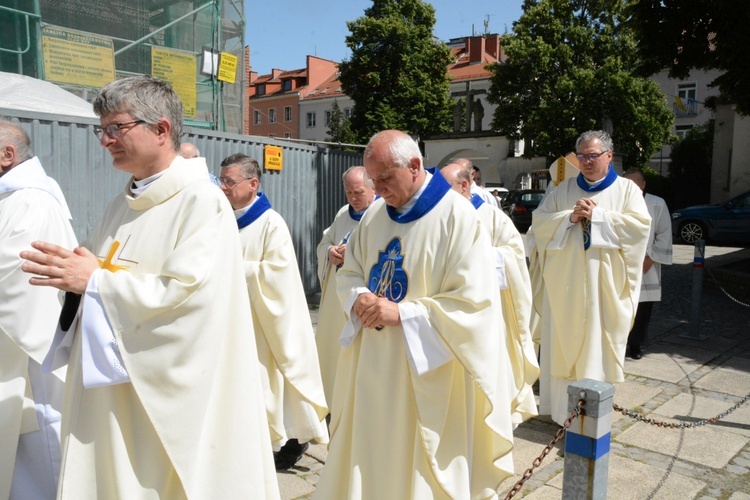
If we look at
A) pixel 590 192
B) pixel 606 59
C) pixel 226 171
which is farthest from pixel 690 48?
pixel 606 59

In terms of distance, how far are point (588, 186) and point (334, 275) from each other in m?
2.06

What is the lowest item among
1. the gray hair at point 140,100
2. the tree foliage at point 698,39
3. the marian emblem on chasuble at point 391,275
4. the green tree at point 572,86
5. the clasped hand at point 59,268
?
the marian emblem on chasuble at point 391,275

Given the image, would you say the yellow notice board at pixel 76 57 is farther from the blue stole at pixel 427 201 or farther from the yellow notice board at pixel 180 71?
the blue stole at pixel 427 201

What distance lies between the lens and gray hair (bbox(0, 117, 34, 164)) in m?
3.20

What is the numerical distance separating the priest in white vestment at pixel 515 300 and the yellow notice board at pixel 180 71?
7.08 metres

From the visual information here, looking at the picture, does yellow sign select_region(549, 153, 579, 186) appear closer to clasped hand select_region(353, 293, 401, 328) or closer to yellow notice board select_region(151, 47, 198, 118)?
clasped hand select_region(353, 293, 401, 328)

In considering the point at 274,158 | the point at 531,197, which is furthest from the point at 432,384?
the point at 531,197

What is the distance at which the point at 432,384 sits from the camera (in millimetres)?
2963

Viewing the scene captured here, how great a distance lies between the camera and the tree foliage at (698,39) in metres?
9.51

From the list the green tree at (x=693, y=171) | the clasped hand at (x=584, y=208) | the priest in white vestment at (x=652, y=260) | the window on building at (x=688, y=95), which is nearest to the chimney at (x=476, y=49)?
the window on building at (x=688, y=95)

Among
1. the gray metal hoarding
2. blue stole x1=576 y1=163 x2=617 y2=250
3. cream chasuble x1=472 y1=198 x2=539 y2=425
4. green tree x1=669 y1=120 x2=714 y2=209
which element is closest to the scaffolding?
the gray metal hoarding

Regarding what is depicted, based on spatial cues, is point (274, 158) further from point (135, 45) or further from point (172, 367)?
point (172, 367)

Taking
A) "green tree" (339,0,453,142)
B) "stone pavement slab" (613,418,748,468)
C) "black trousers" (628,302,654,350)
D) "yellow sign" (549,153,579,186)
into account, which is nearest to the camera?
"stone pavement slab" (613,418,748,468)

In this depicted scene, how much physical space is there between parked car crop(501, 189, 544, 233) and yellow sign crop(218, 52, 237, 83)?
1536 centimetres
